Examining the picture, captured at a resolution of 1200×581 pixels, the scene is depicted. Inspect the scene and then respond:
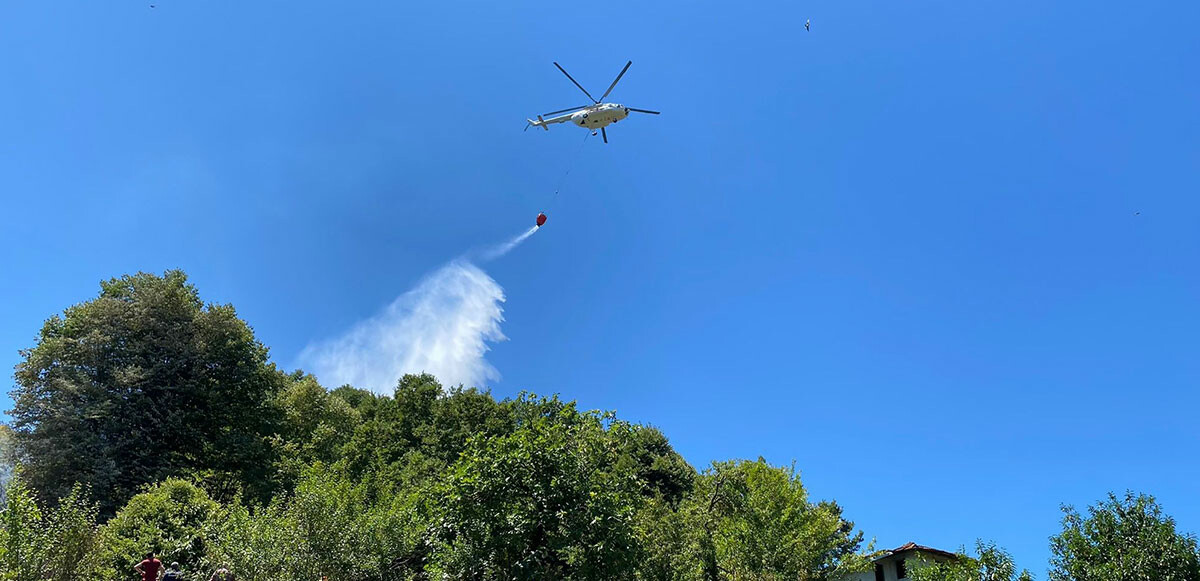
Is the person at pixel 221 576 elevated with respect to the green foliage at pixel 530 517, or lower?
lower

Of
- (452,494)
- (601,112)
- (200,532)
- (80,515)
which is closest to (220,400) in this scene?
(200,532)

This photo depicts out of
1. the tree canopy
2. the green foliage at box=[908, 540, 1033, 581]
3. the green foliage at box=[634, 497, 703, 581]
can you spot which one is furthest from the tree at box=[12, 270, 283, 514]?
the green foliage at box=[908, 540, 1033, 581]

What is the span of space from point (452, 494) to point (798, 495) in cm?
2188

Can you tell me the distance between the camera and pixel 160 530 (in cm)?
2589

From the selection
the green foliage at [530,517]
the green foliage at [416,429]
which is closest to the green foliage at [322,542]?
the green foliage at [530,517]

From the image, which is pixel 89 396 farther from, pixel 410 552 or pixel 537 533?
pixel 537 533

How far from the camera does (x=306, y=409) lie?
50.1 m

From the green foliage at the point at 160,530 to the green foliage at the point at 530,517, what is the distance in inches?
622

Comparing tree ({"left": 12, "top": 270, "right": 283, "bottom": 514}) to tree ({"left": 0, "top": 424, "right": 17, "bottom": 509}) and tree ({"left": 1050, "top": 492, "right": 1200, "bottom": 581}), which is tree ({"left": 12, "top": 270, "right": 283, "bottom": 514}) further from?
tree ({"left": 1050, "top": 492, "right": 1200, "bottom": 581})

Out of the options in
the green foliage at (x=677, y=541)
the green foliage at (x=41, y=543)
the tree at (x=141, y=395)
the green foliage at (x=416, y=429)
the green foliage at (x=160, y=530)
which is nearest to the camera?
the green foliage at (x=41, y=543)

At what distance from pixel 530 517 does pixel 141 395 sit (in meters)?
33.8

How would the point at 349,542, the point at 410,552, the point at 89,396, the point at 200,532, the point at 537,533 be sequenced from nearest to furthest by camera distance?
the point at 537,533 < the point at 349,542 < the point at 410,552 < the point at 200,532 < the point at 89,396

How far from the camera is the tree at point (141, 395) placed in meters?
34.6

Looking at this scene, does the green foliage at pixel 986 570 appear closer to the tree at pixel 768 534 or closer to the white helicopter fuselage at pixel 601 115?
the tree at pixel 768 534
